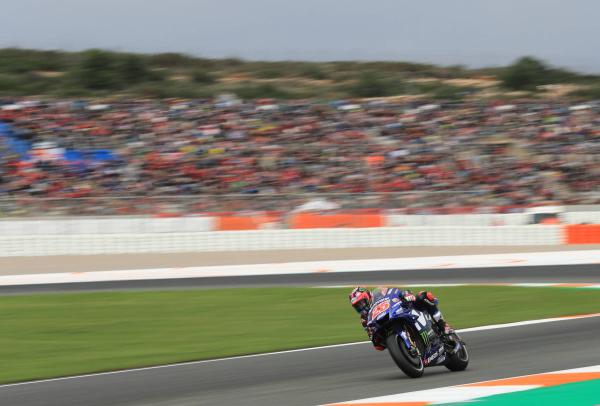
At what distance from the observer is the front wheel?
6.19 meters

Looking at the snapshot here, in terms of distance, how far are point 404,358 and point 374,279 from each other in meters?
9.98

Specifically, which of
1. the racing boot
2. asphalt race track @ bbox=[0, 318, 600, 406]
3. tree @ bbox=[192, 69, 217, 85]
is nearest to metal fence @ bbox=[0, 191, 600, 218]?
asphalt race track @ bbox=[0, 318, 600, 406]

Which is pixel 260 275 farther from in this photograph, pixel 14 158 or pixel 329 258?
pixel 14 158

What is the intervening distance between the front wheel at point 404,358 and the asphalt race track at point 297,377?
90 mm

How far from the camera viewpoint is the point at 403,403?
5789mm

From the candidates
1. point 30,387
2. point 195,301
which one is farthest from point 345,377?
point 195,301

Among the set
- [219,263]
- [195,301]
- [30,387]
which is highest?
[30,387]

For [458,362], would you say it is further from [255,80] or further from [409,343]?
[255,80]

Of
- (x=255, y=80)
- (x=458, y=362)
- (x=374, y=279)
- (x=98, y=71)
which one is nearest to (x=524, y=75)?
(x=255, y=80)

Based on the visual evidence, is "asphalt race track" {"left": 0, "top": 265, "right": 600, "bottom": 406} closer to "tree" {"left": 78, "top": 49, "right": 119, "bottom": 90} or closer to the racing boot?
the racing boot

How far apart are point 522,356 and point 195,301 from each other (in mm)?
6952

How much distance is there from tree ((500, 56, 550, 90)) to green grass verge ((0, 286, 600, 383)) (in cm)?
2694

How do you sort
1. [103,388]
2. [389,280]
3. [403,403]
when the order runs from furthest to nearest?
[389,280]
[103,388]
[403,403]

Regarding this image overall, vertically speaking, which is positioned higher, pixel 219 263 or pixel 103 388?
pixel 103 388
